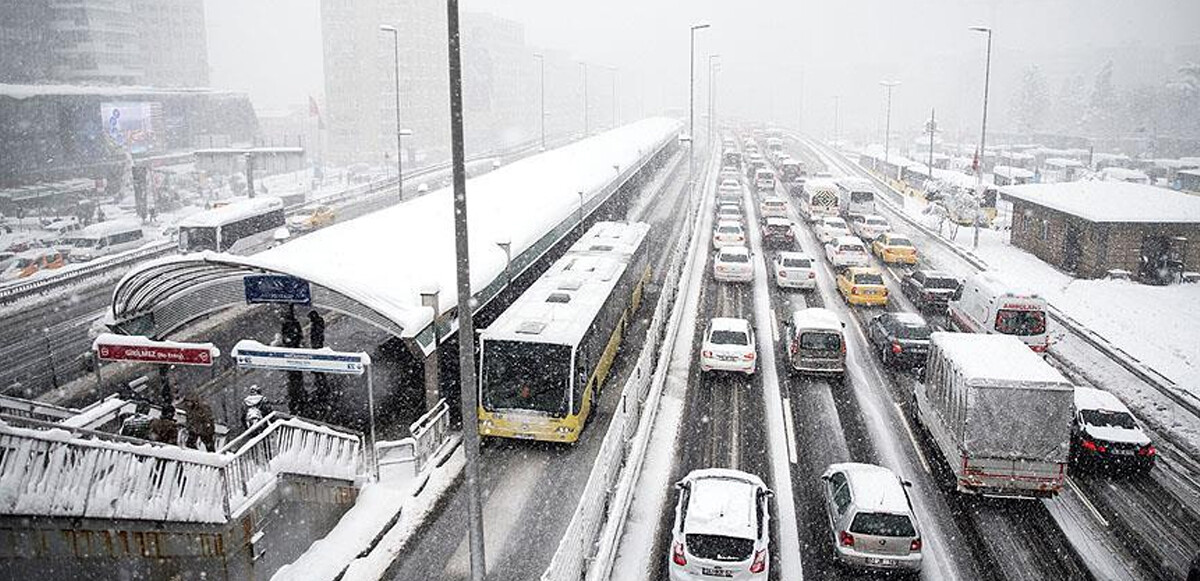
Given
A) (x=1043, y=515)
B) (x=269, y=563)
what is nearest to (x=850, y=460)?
(x=1043, y=515)

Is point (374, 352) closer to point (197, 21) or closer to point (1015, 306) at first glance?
point (1015, 306)

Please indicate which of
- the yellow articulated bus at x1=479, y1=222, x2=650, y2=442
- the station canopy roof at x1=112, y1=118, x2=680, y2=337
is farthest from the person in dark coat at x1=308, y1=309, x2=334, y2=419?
the yellow articulated bus at x1=479, y1=222, x2=650, y2=442

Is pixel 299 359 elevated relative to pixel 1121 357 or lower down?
elevated

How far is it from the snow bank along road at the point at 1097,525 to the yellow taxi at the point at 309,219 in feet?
132

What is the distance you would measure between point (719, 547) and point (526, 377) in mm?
6595

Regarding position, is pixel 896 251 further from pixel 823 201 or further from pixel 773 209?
pixel 823 201

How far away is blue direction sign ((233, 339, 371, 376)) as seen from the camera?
15.6 metres

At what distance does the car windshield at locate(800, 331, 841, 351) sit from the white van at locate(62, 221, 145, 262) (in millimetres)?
35621

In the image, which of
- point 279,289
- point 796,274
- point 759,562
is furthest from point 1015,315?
point 279,289

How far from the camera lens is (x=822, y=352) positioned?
22438 mm

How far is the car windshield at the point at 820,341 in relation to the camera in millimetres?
22453

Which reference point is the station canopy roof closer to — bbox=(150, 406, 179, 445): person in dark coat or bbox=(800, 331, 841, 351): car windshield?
bbox=(150, 406, 179, 445): person in dark coat

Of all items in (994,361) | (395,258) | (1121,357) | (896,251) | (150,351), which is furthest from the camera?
(896,251)

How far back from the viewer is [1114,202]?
36969 millimetres
